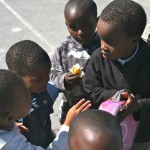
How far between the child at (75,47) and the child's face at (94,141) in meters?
1.07

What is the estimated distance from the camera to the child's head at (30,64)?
2.43m

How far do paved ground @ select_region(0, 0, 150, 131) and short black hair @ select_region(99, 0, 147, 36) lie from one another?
250 centimetres

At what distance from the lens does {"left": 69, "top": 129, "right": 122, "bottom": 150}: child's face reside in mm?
1774

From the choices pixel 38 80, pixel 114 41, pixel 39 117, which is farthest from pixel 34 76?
pixel 114 41

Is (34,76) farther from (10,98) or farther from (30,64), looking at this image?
(10,98)

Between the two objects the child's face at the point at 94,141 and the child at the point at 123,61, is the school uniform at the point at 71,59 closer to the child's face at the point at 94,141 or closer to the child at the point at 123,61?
the child at the point at 123,61

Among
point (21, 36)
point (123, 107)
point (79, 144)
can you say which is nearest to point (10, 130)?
point (79, 144)

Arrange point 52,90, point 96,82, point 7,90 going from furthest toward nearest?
1. point 52,90
2. point 96,82
3. point 7,90

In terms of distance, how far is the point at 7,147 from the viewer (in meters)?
2.04

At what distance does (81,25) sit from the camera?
2.92 metres

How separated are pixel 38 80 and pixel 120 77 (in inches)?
21.6

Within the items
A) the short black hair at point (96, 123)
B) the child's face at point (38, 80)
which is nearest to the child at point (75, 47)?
the child's face at point (38, 80)

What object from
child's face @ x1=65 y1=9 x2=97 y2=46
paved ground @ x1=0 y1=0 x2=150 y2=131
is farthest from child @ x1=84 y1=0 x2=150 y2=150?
paved ground @ x1=0 y1=0 x2=150 y2=131

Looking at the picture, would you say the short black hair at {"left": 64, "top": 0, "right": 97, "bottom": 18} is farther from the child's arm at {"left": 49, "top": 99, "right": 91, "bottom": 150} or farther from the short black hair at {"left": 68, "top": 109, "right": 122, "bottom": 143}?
the short black hair at {"left": 68, "top": 109, "right": 122, "bottom": 143}
